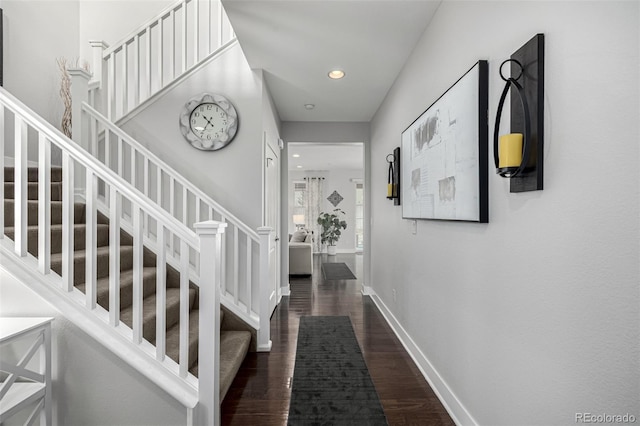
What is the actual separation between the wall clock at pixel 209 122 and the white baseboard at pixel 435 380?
2.44m

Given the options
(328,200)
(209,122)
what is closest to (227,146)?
(209,122)

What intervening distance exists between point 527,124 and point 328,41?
1.95 m

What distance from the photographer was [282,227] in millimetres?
5004

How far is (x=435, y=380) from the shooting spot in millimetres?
2289

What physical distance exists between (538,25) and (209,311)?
74.5 inches

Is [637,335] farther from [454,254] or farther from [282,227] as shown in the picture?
[282,227]

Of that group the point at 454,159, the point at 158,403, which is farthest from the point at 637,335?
the point at 158,403

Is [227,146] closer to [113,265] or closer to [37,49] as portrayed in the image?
[113,265]

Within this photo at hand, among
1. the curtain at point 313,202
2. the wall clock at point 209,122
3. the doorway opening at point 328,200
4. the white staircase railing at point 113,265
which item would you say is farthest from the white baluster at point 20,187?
the curtain at point 313,202

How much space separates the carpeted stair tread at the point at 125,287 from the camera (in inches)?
80.0

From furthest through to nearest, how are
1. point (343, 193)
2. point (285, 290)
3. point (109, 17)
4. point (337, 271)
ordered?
point (343, 193) → point (337, 271) → point (285, 290) → point (109, 17)

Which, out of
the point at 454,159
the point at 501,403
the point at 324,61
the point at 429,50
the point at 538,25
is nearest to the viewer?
the point at 538,25

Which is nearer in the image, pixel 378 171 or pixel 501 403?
pixel 501 403

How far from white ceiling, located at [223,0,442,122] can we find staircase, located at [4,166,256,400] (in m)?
1.92
